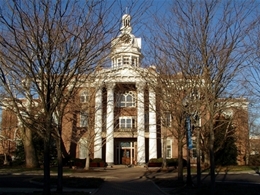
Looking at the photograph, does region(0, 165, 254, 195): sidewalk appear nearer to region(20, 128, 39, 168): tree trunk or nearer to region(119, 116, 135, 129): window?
region(20, 128, 39, 168): tree trunk

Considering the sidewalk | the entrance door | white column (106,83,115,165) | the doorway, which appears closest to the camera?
the sidewalk

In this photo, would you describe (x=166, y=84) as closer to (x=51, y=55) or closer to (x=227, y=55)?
(x=227, y=55)

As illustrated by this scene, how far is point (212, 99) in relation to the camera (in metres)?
12.4

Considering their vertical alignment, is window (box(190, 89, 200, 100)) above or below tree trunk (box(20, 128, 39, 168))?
above

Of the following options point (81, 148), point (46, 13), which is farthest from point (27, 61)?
point (81, 148)

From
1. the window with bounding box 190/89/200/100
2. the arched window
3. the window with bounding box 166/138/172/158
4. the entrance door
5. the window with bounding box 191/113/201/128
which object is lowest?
the entrance door

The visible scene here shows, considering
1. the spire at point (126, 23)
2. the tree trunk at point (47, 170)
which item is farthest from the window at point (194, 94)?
the tree trunk at point (47, 170)

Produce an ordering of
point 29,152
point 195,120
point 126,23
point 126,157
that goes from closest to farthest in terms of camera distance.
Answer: point 126,23 → point 195,120 → point 29,152 → point 126,157

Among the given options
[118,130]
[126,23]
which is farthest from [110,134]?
[126,23]

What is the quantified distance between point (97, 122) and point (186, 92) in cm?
2343

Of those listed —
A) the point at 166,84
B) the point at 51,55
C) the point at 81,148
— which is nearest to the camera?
the point at 51,55

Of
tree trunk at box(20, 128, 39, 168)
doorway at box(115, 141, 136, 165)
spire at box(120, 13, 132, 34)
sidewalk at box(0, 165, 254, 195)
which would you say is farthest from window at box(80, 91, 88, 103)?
spire at box(120, 13, 132, 34)

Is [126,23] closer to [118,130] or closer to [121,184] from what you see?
[121,184]

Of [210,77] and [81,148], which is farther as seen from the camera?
[81,148]
